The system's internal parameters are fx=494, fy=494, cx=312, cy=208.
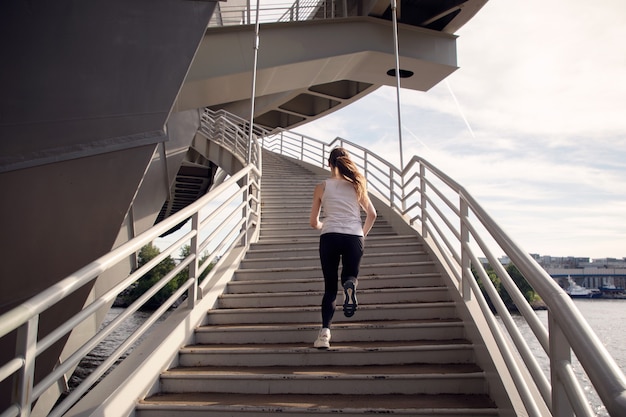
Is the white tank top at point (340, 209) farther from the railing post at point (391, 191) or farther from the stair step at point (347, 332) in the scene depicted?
the railing post at point (391, 191)

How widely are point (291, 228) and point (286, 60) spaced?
4.36m

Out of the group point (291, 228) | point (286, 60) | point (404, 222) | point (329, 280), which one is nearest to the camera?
point (329, 280)

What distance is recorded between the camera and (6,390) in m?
6.24

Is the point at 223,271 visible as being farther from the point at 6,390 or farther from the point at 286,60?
the point at 286,60

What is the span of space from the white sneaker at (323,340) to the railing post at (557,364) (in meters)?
1.92

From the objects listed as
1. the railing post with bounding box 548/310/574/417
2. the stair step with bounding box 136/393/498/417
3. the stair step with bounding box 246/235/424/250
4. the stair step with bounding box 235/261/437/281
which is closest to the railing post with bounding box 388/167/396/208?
the stair step with bounding box 246/235/424/250

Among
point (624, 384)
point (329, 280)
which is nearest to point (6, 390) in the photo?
point (329, 280)

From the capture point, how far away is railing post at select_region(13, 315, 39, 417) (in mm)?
2127

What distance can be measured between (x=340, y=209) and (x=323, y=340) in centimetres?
101

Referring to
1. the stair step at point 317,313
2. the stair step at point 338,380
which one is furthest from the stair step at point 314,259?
the stair step at point 338,380

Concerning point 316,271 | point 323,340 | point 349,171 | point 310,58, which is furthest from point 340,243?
point 310,58

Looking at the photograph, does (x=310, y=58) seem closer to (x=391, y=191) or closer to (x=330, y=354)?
(x=391, y=191)

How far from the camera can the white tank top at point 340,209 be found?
3846mm

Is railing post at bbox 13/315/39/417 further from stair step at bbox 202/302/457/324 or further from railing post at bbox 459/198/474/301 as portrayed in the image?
railing post at bbox 459/198/474/301
